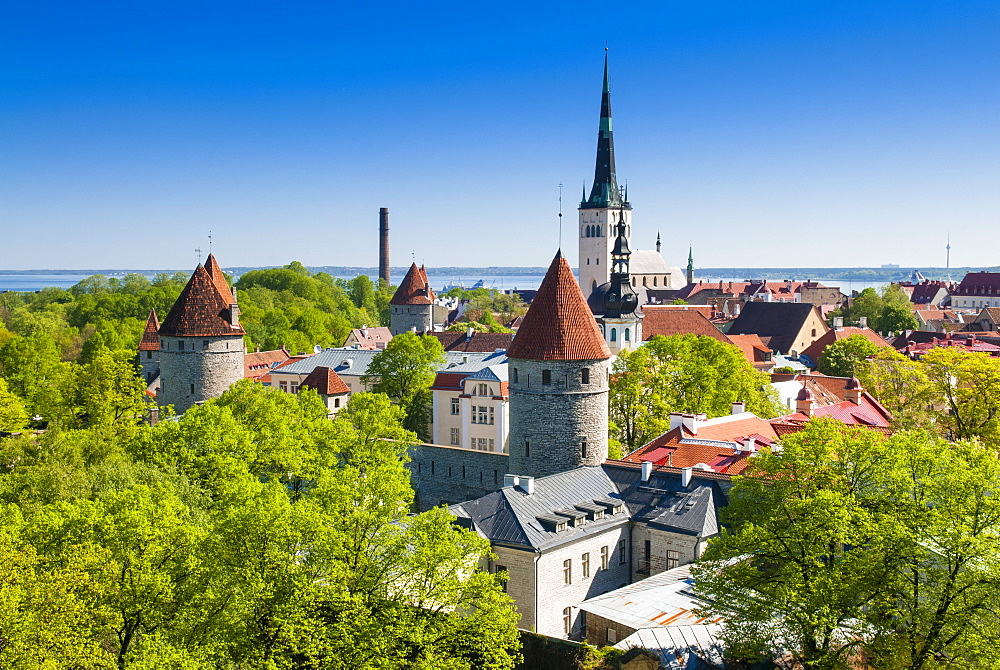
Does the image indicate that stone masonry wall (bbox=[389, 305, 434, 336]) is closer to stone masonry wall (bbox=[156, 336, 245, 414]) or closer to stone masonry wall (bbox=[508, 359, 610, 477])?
stone masonry wall (bbox=[156, 336, 245, 414])

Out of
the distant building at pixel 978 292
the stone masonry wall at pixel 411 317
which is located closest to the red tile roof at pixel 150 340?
the stone masonry wall at pixel 411 317

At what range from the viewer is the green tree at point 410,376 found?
4603cm

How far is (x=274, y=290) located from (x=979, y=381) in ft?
311

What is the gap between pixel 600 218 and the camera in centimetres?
9512

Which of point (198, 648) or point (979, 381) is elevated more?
point (979, 381)

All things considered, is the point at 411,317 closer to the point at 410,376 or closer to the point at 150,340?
the point at 150,340

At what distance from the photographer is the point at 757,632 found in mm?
18688

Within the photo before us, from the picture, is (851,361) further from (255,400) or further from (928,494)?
(928,494)

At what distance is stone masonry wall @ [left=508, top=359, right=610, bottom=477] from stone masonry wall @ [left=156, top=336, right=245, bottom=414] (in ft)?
57.6

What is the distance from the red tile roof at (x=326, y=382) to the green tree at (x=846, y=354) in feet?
104

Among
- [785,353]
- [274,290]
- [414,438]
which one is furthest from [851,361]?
[274,290]

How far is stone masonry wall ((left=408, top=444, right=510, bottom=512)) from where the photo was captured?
3388 centimetres

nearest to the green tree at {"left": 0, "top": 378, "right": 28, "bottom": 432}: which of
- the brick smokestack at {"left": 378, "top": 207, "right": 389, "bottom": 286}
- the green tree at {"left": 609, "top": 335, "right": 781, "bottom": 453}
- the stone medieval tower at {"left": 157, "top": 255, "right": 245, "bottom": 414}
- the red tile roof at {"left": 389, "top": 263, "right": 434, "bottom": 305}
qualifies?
the stone medieval tower at {"left": 157, "top": 255, "right": 245, "bottom": 414}

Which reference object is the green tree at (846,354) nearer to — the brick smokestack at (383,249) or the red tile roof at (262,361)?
the red tile roof at (262,361)
